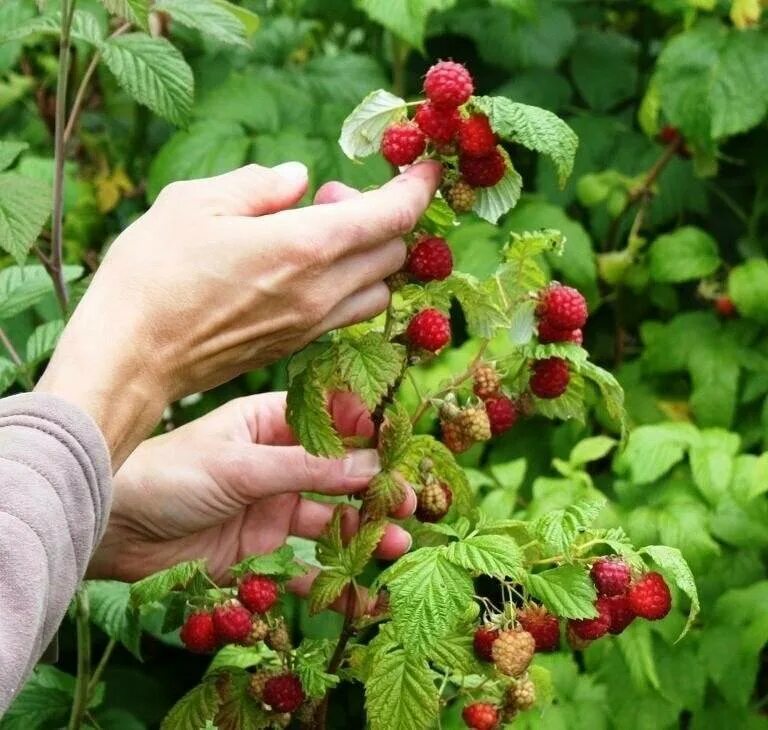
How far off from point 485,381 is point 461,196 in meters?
0.18

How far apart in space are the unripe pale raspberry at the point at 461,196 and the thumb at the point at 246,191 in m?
0.12

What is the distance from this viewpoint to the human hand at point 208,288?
0.87 meters

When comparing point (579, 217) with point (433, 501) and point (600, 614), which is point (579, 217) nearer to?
point (433, 501)

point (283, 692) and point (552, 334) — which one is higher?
point (552, 334)

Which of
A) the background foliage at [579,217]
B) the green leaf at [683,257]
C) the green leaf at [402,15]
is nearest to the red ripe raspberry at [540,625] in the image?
the background foliage at [579,217]

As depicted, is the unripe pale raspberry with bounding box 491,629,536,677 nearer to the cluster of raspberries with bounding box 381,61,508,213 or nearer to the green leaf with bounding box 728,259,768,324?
the cluster of raspberries with bounding box 381,61,508,213

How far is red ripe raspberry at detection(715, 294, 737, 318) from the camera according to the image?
1.83m

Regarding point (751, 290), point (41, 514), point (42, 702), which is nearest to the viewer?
point (41, 514)

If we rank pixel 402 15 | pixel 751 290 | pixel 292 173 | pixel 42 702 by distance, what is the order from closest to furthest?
1. pixel 292 173
2. pixel 42 702
3. pixel 402 15
4. pixel 751 290

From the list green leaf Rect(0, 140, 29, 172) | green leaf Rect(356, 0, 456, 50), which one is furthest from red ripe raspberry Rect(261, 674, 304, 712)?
green leaf Rect(356, 0, 456, 50)

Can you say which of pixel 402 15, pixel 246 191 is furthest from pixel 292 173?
pixel 402 15

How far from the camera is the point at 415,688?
908 mm

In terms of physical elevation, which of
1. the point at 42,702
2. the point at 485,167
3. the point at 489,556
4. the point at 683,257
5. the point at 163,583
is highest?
the point at 485,167

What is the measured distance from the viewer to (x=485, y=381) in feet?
3.34
